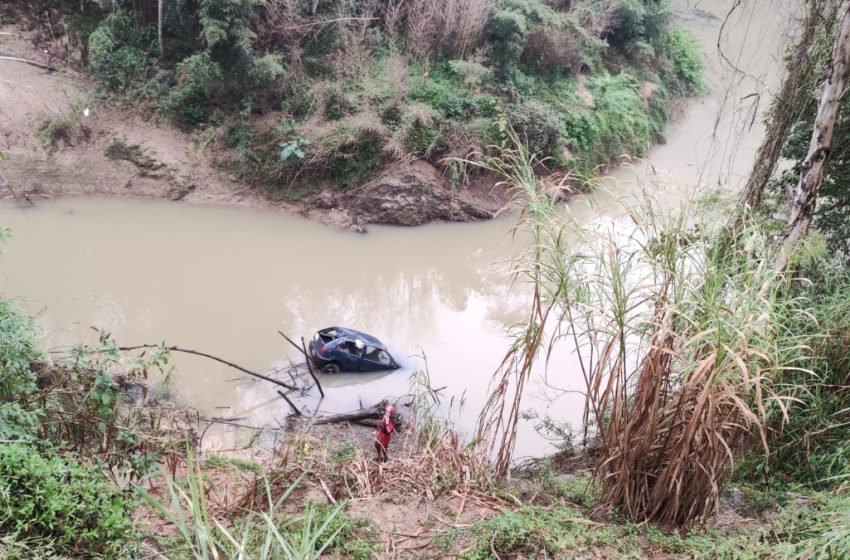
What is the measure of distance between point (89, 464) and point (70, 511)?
69cm

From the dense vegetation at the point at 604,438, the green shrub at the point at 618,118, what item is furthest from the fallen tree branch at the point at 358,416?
the green shrub at the point at 618,118

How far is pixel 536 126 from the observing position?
12328 mm

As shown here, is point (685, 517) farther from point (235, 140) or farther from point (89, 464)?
point (235, 140)

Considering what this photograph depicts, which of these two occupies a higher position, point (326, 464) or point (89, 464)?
point (89, 464)

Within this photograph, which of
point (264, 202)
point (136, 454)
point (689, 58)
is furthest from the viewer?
point (689, 58)

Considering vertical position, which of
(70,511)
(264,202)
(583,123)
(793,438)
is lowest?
(264,202)

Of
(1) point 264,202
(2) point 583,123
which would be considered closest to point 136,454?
(1) point 264,202

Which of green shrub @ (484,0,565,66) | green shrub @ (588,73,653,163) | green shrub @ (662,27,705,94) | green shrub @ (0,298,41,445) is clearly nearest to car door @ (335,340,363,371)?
green shrub @ (0,298,41,445)

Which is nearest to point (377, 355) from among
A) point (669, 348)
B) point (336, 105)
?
point (669, 348)

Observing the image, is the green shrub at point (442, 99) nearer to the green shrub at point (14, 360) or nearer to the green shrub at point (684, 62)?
the green shrub at point (684, 62)

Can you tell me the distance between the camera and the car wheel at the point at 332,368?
7.39m

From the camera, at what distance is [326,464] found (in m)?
3.98

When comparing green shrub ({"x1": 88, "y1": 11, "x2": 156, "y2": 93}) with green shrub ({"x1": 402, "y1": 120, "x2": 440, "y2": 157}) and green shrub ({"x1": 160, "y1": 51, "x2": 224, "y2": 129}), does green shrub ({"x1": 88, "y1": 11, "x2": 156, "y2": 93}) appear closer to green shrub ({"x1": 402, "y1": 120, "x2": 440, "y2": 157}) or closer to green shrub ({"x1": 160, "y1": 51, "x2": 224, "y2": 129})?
green shrub ({"x1": 160, "y1": 51, "x2": 224, "y2": 129})

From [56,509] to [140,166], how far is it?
10.9m
